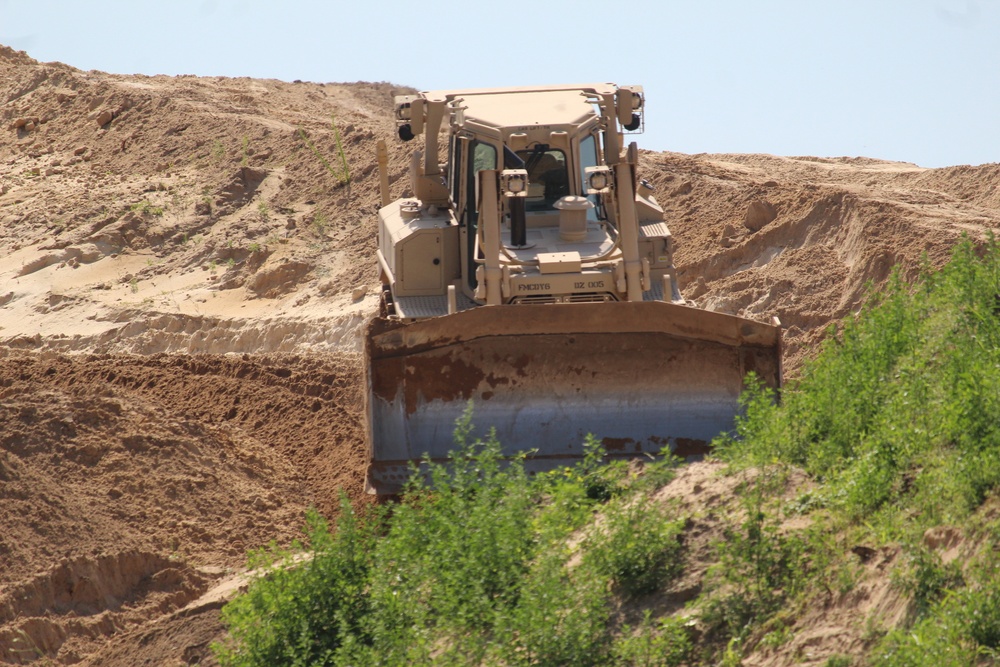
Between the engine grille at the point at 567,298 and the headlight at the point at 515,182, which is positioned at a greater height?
the headlight at the point at 515,182

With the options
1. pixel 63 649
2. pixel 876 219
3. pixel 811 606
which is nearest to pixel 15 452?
pixel 63 649

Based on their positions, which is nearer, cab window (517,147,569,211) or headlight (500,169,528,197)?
headlight (500,169,528,197)

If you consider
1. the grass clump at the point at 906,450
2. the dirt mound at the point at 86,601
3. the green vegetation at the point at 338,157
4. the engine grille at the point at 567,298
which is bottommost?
the dirt mound at the point at 86,601

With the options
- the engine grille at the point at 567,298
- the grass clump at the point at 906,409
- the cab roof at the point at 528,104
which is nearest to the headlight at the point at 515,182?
the cab roof at the point at 528,104

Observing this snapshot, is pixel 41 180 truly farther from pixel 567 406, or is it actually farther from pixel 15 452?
pixel 567 406

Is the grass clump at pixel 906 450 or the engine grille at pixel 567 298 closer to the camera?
the grass clump at pixel 906 450

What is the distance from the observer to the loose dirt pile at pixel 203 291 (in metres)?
8.33

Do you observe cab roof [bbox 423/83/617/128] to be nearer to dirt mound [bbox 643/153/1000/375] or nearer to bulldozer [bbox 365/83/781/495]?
bulldozer [bbox 365/83/781/495]

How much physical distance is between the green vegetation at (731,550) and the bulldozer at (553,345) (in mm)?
882

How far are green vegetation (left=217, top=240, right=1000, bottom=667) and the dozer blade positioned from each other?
87cm

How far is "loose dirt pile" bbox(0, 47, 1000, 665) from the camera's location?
8.33m

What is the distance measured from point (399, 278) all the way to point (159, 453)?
2140 mm

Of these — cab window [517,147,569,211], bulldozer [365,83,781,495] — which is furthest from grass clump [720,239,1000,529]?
cab window [517,147,569,211]

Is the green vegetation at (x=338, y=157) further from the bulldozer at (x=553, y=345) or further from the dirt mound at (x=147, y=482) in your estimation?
the bulldozer at (x=553, y=345)
